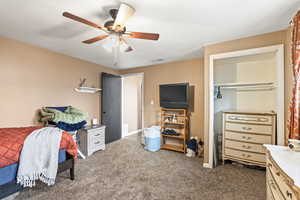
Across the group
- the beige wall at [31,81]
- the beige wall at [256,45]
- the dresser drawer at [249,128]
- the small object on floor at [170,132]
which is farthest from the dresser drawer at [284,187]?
the beige wall at [31,81]

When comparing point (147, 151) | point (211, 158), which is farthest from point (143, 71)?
point (211, 158)

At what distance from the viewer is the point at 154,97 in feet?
13.9

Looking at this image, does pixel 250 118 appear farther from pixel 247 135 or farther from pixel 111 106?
pixel 111 106

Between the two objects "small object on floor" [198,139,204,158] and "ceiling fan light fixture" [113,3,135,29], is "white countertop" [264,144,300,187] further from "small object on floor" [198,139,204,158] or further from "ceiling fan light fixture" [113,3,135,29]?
"ceiling fan light fixture" [113,3,135,29]

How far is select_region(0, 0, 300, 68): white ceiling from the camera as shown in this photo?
1.55 m

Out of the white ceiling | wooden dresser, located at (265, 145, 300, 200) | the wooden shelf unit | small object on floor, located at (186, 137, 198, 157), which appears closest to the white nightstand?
the wooden shelf unit

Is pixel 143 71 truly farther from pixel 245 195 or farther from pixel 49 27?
pixel 245 195

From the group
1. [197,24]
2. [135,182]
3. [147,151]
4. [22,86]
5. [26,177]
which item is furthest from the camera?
[147,151]

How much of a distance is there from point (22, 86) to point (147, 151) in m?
3.00

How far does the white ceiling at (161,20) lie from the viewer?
1554 millimetres

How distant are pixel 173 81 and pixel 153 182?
2620 millimetres

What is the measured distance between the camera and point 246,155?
8.30 ft

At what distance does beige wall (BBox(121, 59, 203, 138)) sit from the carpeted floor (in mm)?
1127

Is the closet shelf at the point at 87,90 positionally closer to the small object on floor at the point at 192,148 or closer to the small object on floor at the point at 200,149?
the small object on floor at the point at 192,148
